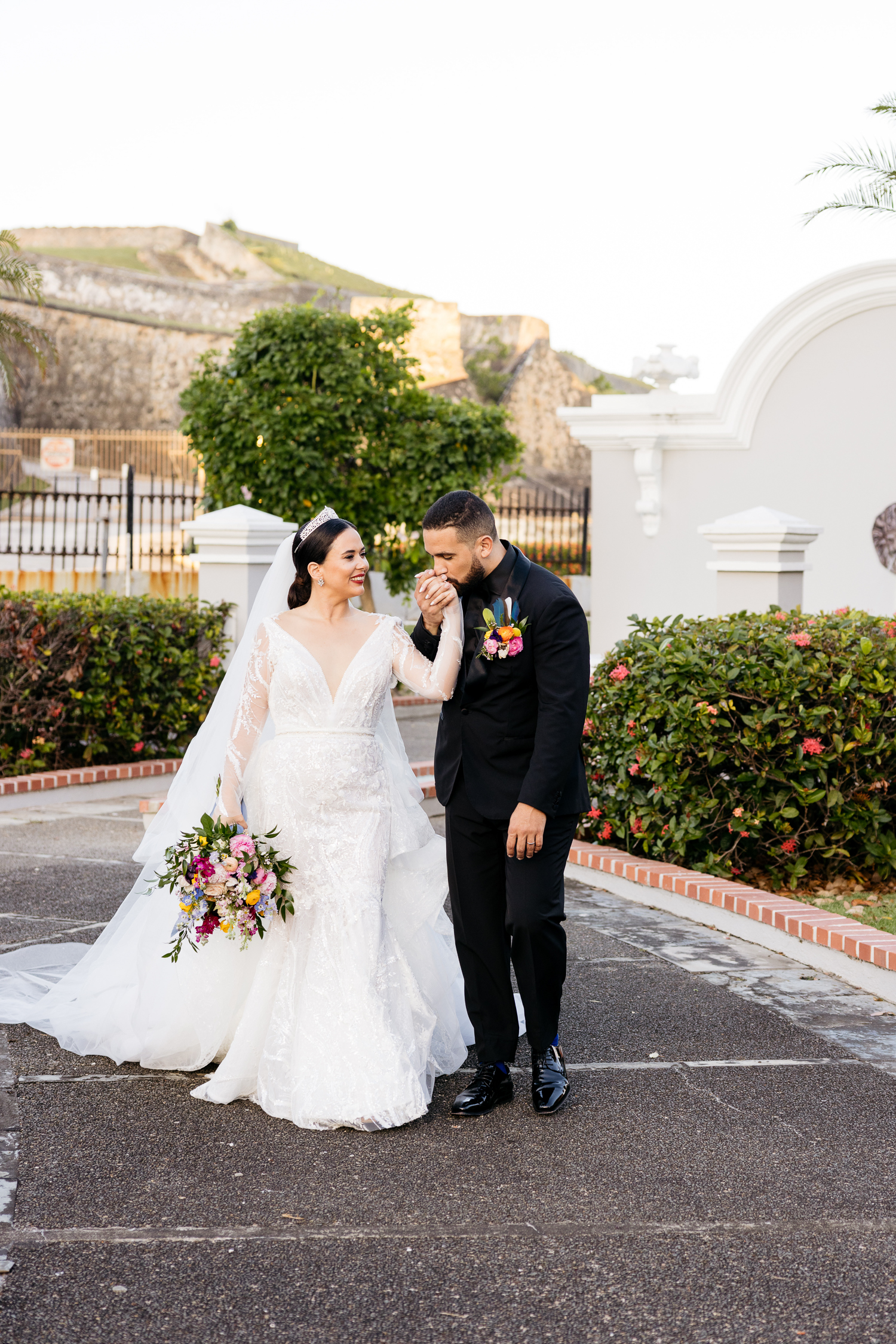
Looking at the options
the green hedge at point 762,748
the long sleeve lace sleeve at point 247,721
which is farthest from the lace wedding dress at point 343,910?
the green hedge at point 762,748

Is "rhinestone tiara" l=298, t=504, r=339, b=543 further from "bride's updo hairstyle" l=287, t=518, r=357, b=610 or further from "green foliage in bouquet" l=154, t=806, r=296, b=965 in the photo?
"green foliage in bouquet" l=154, t=806, r=296, b=965

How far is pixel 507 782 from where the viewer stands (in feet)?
13.7

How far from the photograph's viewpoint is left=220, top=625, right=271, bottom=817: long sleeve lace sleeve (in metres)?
4.46

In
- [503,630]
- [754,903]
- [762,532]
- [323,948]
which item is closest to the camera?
[503,630]

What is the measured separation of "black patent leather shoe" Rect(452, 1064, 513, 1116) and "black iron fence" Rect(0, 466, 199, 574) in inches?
533

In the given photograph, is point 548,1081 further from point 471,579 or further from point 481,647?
point 471,579

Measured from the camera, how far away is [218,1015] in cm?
448

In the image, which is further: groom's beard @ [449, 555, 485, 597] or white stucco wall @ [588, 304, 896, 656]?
white stucco wall @ [588, 304, 896, 656]

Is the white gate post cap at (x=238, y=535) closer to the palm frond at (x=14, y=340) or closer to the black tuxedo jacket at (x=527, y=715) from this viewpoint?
the palm frond at (x=14, y=340)

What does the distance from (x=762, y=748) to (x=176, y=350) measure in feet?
166

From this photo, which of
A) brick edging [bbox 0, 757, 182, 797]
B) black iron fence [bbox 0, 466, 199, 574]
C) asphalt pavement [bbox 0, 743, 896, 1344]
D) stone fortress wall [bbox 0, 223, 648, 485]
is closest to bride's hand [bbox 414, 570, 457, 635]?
asphalt pavement [bbox 0, 743, 896, 1344]

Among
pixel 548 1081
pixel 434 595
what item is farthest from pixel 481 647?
pixel 548 1081

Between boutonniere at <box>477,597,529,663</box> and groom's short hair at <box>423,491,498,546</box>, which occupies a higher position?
groom's short hair at <box>423,491,498,546</box>

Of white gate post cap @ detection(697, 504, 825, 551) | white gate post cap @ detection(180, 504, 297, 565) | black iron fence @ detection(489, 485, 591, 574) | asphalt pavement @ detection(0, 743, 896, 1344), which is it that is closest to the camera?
asphalt pavement @ detection(0, 743, 896, 1344)
